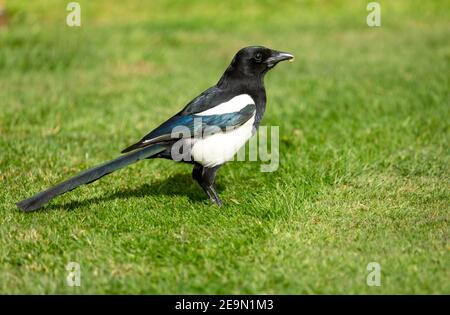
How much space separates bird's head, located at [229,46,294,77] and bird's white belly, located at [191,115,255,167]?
1.23 ft

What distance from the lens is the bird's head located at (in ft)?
14.4

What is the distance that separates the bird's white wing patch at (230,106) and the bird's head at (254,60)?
22 cm

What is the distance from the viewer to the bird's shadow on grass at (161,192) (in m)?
4.24

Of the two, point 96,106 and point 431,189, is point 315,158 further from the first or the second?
point 96,106

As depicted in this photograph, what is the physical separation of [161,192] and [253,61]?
1.06m

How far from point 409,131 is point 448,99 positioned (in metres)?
1.32

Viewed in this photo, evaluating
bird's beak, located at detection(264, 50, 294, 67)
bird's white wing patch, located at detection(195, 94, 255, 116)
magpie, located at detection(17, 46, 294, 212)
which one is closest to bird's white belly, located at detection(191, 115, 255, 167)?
magpie, located at detection(17, 46, 294, 212)

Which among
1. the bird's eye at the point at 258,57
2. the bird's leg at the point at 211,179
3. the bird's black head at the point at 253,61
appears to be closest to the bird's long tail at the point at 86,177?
the bird's leg at the point at 211,179

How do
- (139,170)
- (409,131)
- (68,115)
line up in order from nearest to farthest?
(139,170)
(409,131)
(68,115)

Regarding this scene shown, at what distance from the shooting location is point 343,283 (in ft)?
10.1

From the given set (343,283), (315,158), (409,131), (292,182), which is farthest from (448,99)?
(343,283)

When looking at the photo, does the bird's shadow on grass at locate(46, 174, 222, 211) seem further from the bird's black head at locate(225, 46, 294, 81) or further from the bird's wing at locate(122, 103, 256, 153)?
the bird's black head at locate(225, 46, 294, 81)

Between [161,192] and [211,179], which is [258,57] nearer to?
[211,179]
